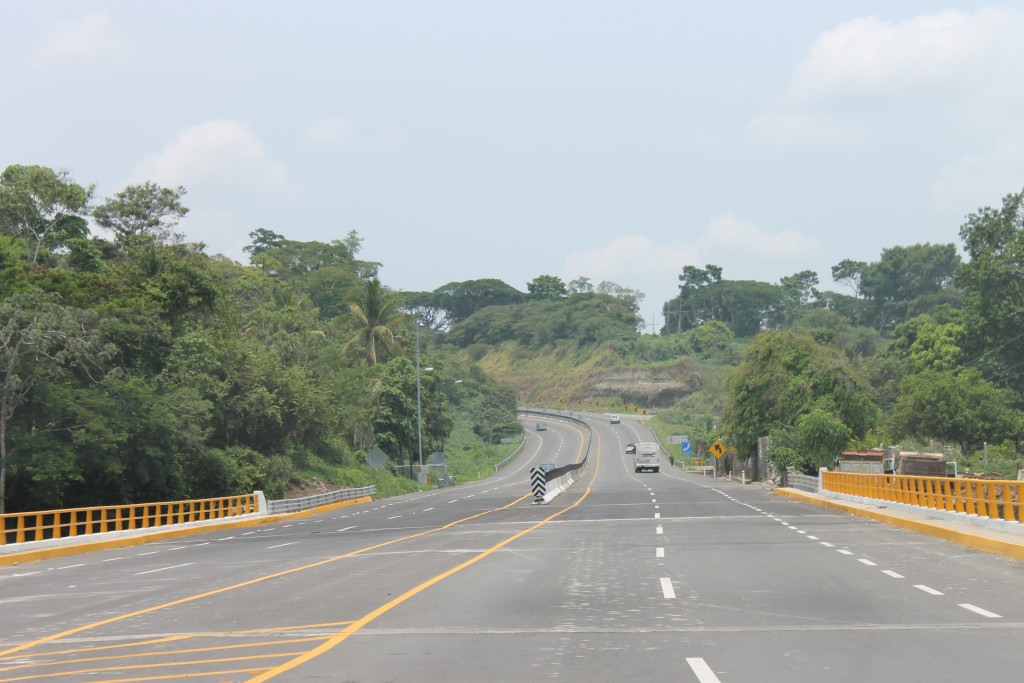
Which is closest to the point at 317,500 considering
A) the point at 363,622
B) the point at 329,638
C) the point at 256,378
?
the point at 256,378

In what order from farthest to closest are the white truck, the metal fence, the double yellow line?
1. the white truck
2. the metal fence
3. the double yellow line

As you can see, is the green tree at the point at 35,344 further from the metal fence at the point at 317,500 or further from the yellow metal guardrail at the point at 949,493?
the yellow metal guardrail at the point at 949,493

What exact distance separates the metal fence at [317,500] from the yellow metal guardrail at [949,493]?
23869 millimetres

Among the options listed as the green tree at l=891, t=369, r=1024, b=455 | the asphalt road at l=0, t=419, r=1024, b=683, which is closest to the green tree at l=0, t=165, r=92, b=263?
the asphalt road at l=0, t=419, r=1024, b=683

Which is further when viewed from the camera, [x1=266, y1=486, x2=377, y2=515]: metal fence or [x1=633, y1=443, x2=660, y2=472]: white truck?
[x1=633, y1=443, x2=660, y2=472]: white truck

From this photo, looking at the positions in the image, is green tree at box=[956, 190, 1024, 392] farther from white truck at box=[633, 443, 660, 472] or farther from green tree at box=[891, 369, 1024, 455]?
white truck at box=[633, 443, 660, 472]

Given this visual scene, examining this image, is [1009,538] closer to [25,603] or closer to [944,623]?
[944,623]

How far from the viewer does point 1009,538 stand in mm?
19750

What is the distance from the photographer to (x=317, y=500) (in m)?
54.8

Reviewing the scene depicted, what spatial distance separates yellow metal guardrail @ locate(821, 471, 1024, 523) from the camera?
21.8 m

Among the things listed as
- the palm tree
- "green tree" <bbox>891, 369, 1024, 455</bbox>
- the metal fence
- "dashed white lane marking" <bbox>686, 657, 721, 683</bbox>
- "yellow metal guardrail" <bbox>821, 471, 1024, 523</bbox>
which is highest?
the palm tree

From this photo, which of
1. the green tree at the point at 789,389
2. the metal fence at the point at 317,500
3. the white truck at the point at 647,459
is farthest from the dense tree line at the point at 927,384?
the metal fence at the point at 317,500

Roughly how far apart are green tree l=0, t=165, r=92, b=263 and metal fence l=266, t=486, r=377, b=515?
20.3m

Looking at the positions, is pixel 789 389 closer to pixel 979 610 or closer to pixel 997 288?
pixel 997 288
